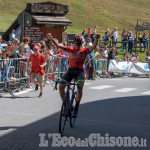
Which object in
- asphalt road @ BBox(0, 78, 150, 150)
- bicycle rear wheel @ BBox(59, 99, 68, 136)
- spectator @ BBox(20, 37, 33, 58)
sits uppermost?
spectator @ BBox(20, 37, 33, 58)

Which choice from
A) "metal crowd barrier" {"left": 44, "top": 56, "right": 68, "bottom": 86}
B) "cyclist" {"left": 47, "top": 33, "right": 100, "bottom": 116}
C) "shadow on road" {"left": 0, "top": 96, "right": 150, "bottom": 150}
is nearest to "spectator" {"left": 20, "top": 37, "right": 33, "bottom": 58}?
"metal crowd barrier" {"left": 44, "top": 56, "right": 68, "bottom": 86}

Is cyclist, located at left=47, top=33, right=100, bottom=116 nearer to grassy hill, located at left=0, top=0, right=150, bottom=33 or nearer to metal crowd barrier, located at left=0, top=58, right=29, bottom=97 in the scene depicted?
metal crowd barrier, located at left=0, top=58, right=29, bottom=97

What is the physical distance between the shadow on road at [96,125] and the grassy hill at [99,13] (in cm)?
4792

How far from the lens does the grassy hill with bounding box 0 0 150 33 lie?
238 ft

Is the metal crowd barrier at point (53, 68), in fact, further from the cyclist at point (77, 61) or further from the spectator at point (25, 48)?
the cyclist at point (77, 61)

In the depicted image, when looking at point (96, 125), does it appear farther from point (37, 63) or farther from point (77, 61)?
point (37, 63)

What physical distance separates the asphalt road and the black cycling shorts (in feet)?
3.32

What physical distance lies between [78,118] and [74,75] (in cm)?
176

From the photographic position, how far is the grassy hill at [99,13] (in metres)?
72.6

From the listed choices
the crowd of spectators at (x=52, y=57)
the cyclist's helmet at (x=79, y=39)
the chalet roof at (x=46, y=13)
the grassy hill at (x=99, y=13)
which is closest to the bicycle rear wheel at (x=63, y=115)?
the cyclist's helmet at (x=79, y=39)

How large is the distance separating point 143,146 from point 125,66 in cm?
1925

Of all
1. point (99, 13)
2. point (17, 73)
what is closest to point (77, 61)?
point (17, 73)

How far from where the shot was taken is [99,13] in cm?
8669

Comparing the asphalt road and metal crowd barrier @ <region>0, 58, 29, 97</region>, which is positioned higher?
metal crowd barrier @ <region>0, 58, 29, 97</region>
